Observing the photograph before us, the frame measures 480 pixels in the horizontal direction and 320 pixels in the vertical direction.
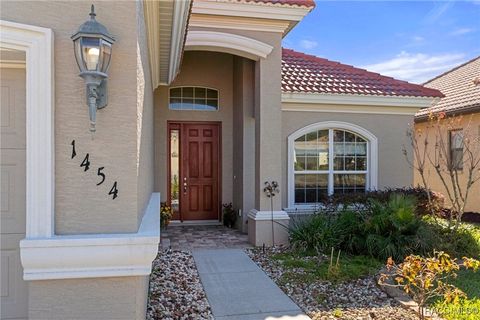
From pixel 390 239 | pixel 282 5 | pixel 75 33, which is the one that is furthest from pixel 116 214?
pixel 282 5

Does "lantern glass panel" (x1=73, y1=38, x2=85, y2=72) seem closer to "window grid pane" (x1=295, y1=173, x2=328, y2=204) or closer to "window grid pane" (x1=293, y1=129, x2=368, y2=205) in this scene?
"window grid pane" (x1=293, y1=129, x2=368, y2=205)

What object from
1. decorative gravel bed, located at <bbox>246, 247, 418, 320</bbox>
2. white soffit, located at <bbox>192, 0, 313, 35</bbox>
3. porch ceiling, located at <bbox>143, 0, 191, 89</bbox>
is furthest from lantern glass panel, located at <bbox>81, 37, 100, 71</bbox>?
white soffit, located at <bbox>192, 0, 313, 35</bbox>

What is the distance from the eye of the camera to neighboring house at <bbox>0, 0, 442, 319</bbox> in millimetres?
2922

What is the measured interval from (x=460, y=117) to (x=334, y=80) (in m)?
4.27

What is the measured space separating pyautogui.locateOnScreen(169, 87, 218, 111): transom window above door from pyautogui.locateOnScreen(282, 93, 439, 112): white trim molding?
2.47m

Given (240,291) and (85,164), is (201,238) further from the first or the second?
(85,164)

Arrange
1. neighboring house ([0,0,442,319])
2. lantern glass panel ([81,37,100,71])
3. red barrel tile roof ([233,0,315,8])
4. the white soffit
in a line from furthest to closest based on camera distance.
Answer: red barrel tile roof ([233,0,315,8])
the white soffit
neighboring house ([0,0,442,319])
lantern glass panel ([81,37,100,71])

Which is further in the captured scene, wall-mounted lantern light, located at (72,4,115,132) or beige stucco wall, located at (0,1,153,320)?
beige stucco wall, located at (0,1,153,320)

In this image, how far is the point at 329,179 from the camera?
10.4m

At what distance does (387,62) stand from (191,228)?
71.8ft

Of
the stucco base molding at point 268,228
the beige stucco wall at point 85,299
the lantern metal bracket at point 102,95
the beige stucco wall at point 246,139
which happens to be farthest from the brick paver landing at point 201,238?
the lantern metal bracket at point 102,95

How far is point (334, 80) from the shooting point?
10.8 m

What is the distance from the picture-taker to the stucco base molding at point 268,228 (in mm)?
8609

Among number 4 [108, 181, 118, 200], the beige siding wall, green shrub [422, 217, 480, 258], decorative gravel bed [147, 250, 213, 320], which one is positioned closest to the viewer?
number 4 [108, 181, 118, 200]
